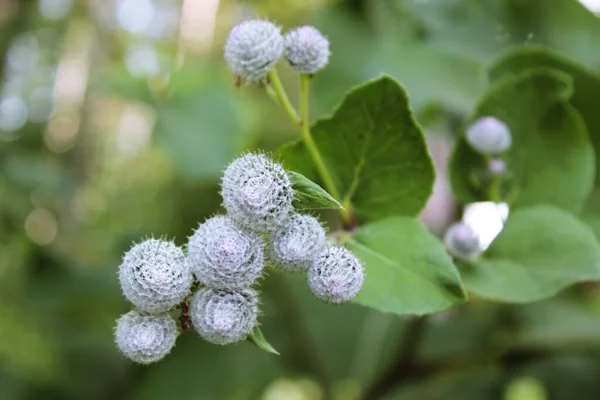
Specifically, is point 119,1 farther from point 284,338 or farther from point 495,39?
point 495,39

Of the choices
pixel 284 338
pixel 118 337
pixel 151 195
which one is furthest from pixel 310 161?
pixel 151 195

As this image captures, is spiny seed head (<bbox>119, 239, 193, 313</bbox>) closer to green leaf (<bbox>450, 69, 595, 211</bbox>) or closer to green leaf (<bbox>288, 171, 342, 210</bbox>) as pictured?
green leaf (<bbox>288, 171, 342, 210</bbox>)

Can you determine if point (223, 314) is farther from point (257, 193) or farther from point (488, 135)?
point (488, 135)

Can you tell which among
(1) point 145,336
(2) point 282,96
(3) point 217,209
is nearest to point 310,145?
(2) point 282,96

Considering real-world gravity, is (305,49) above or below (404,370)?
above

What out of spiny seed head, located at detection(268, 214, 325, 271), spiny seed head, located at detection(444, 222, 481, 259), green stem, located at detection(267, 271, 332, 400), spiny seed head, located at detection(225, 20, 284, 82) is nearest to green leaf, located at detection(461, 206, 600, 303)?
spiny seed head, located at detection(444, 222, 481, 259)
